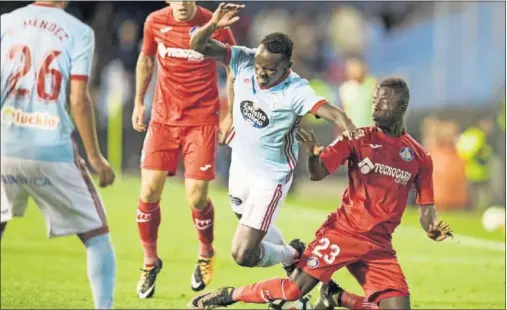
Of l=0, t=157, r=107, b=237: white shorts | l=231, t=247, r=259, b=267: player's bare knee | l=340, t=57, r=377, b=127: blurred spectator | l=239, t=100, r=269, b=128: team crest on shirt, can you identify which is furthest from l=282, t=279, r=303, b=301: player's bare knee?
l=340, t=57, r=377, b=127: blurred spectator

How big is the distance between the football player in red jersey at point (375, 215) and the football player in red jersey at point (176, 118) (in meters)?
1.59

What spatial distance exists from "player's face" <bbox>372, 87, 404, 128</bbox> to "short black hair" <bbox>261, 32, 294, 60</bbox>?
2.03ft

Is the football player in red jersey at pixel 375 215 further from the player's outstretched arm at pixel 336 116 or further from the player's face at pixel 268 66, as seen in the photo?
the player's face at pixel 268 66

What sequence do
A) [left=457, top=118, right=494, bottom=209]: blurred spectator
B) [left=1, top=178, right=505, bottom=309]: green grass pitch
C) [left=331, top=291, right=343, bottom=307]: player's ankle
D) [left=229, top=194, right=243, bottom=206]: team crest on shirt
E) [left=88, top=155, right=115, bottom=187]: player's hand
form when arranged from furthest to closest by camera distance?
[left=457, top=118, right=494, bottom=209]: blurred spectator < [left=1, top=178, right=505, bottom=309]: green grass pitch < [left=331, top=291, right=343, bottom=307]: player's ankle < [left=229, top=194, right=243, bottom=206]: team crest on shirt < [left=88, top=155, right=115, bottom=187]: player's hand

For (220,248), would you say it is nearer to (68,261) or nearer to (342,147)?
(68,261)

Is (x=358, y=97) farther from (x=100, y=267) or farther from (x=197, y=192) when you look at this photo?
(x=100, y=267)

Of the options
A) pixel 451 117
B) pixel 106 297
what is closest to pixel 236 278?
pixel 106 297

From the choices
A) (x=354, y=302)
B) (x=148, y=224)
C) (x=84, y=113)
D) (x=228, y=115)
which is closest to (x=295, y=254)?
(x=354, y=302)

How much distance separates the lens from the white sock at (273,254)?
320 inches

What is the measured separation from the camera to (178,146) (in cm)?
927

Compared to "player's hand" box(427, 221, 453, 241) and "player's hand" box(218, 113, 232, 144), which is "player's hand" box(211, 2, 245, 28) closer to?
"player's hand" box(218, 113, 232, 144)

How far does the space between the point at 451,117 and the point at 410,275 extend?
9609mm

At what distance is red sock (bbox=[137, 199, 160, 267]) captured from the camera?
9.34 m

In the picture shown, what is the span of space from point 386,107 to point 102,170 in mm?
1805
